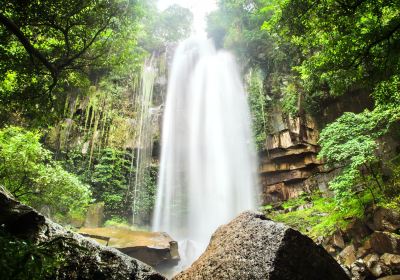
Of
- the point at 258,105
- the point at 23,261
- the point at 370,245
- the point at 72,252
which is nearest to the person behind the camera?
the point at 23,261

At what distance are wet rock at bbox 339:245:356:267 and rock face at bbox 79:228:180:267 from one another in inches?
271

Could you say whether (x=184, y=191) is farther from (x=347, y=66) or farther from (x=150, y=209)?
(x=347, y=66)

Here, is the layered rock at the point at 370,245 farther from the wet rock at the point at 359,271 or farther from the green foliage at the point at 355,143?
the green foliage at the point at 355,143

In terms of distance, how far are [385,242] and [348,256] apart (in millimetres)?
1175

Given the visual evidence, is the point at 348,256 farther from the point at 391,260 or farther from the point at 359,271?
the point at 391,260

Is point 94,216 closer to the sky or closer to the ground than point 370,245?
closer to the sky

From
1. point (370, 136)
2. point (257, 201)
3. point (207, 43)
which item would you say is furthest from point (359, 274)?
point (207, 43)

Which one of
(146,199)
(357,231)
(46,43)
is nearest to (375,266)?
(357,231)

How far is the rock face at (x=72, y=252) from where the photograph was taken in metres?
3.11

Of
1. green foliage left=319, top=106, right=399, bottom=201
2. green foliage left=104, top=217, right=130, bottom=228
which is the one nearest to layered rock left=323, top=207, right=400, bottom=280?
green foliage left=319, top=106, right=399, bottom=201

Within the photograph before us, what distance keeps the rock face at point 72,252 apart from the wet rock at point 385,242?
7.04m

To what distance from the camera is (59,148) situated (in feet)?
66.1

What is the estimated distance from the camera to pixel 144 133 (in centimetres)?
2133

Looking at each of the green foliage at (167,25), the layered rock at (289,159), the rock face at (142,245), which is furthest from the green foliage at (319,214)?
the green foliage at (167,25)
